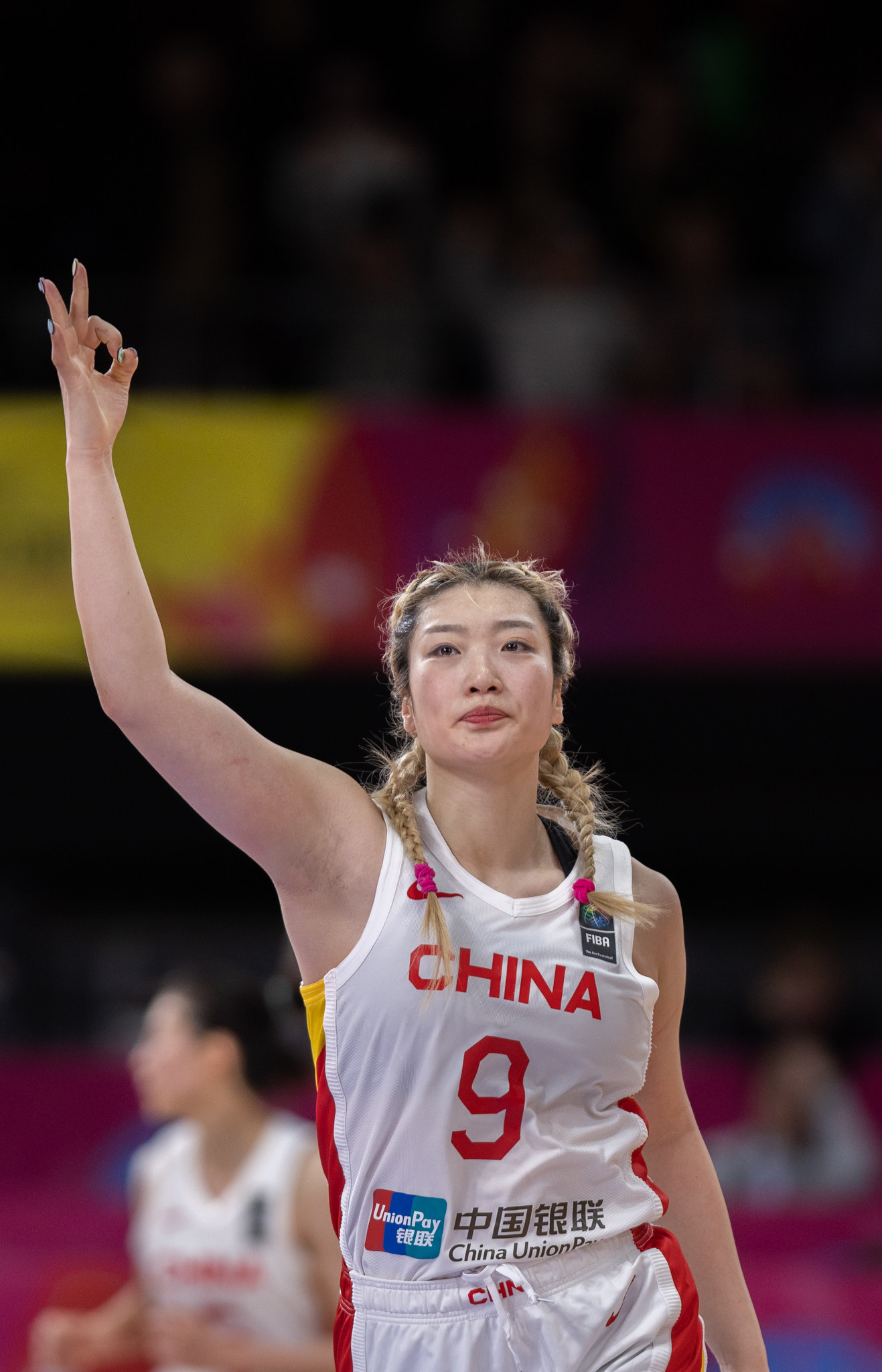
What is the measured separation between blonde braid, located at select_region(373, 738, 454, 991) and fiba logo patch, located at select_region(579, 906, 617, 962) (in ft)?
0.72

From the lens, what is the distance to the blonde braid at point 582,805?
2.45 m

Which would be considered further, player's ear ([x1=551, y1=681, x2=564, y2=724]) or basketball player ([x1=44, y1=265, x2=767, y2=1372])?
player's ear ([x1=551, y1=681, x2=564, y2=724])

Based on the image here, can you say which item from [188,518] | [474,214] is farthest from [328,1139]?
[474,214]

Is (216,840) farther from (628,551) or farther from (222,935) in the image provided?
(628,551)

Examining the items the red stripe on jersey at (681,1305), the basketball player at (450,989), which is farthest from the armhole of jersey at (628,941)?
the red stripe on jersey at (681,1305)

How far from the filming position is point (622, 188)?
830cm

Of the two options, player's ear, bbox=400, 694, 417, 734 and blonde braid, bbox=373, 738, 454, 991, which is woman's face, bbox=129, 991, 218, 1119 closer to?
blonde braid, bbox=373, 738, 454, 991

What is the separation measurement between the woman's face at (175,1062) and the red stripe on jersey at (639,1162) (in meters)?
1.98

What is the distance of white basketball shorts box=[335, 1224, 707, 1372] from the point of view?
7.49 ft

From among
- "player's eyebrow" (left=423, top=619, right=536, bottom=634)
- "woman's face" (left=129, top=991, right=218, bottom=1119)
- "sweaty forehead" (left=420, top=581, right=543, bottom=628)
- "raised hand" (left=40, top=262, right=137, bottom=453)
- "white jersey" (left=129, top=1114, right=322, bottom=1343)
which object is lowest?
"white jersey" (left=129, top=1114, right=322, bottom=1343)

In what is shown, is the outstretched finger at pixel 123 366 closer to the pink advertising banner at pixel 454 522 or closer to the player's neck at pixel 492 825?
the player's neck at pixel 492 825

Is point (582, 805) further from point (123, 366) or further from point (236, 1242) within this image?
point (236, 1242)

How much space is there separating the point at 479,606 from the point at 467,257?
571cm

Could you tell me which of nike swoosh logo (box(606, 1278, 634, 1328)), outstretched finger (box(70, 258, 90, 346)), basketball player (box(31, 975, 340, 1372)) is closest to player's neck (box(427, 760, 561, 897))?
nike swoosh logo (box(606, 1278, 634, 1328))
